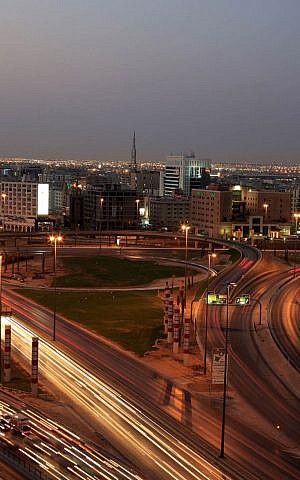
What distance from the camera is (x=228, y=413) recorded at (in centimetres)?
3109

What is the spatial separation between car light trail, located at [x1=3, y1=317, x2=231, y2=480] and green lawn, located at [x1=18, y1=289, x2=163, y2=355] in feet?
19.5

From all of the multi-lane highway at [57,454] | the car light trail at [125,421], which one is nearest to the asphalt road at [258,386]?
the car light trail at [125,421]

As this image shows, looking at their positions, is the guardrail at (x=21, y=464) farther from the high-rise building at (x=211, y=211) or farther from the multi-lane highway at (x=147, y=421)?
the high-rise building at (x=211, y=211)

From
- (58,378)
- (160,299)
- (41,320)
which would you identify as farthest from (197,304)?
(58,378)

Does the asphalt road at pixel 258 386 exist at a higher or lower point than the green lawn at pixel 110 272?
lower

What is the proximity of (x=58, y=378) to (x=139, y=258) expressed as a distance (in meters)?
54.7

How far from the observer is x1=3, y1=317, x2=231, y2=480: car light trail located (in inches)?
948

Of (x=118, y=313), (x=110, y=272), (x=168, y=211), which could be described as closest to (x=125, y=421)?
(x=118, y=313)

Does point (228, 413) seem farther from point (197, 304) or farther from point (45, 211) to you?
point (45, 211)

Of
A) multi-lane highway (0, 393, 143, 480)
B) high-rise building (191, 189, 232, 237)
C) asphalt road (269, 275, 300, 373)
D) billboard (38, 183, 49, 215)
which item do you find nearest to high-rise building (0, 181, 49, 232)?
billboard (38, 183, 49, 215)

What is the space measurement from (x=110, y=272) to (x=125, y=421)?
4837cm

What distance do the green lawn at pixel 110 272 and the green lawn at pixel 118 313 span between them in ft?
22.3

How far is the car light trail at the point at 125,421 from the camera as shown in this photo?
24.1 metres

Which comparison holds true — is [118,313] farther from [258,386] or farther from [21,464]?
[21,464]
